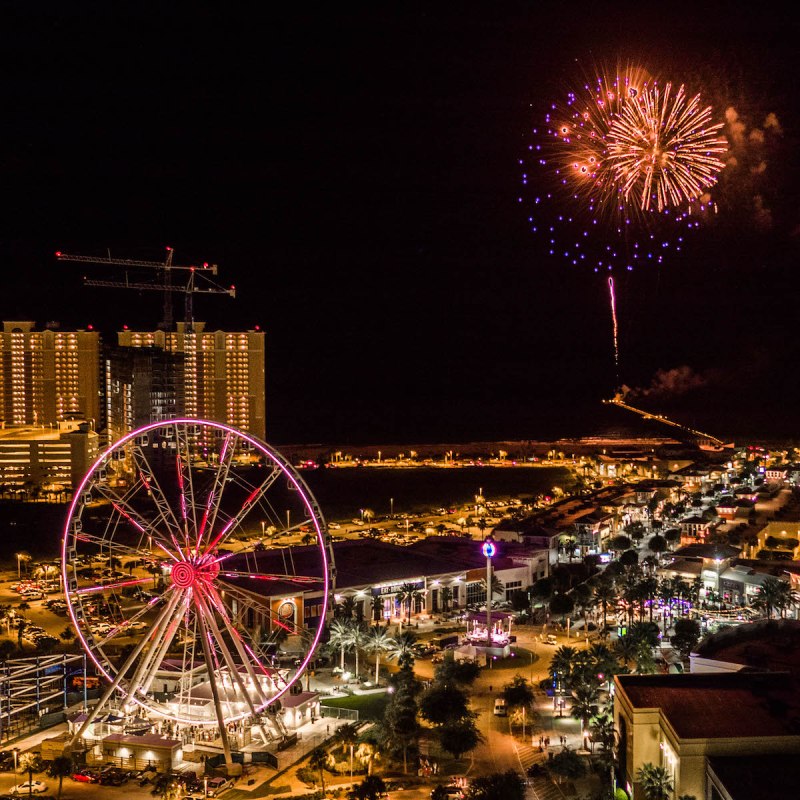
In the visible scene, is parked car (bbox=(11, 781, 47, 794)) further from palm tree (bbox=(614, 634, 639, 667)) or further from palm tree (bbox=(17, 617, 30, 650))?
palm tree (bbox=(614, 634, 639, 667))

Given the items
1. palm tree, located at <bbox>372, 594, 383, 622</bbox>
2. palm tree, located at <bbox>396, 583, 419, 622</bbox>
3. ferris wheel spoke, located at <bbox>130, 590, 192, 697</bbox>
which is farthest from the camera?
palm tree, located at <bbox>396, 583, 419, 622</bbox>

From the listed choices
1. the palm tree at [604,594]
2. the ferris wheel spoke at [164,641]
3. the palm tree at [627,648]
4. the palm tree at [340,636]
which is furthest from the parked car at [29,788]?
the palm tree at [604,594]

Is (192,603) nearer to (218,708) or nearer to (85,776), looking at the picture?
(218,708)

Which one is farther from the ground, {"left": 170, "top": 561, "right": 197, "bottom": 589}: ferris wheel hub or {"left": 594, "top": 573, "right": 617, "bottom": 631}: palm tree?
{"left": 170, "top": 561, "right": 197, "bottom": 589}: ferris wheel hub

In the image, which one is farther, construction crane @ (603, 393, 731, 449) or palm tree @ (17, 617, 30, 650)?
construction crane @ (603, 393, 731, 449)

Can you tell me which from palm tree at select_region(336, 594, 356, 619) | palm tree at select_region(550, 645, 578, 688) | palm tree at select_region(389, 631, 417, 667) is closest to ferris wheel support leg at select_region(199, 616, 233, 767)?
palm tree at select_region(389, 631, 417, 667)

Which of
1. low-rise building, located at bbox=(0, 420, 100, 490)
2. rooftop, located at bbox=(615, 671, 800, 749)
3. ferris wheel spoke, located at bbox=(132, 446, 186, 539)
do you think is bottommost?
rooftop, located at bbox=(615, 671, 800, 749)

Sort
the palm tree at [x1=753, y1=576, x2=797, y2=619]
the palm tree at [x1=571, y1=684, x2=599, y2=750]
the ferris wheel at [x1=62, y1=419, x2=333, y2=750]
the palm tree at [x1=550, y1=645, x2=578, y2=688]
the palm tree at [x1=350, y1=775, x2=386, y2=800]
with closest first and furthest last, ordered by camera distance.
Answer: the palm tree at [x1=350, y1=775, x2=386, y2=800]
the ferris wheel at [x1=62, y1=419, x2=333, y2=750]
the palm tree at [x1=571, y1=684, x2=599, y2=750]
the palm tree at [x1=550, y1=645, x2=578, y2=688]
the palm tree at [x1=753, y1=576, x2=797, y2=619]
